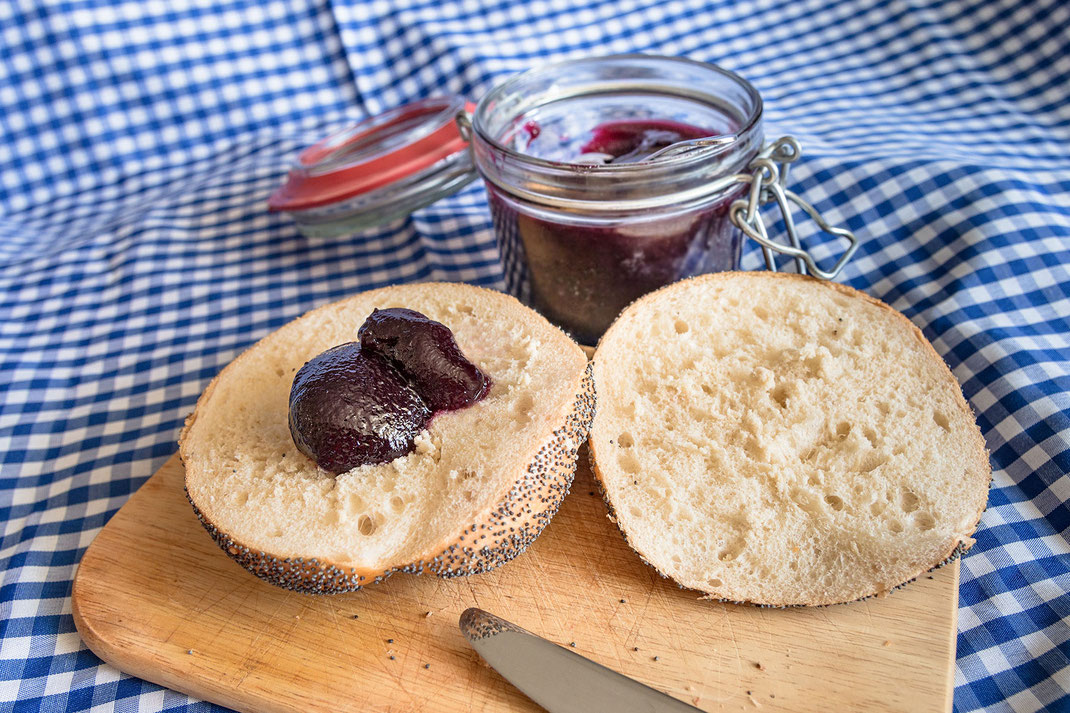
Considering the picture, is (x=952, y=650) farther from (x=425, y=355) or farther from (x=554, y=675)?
(x=425, y=355)

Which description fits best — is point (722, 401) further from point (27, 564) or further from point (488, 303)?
point (27, 564)

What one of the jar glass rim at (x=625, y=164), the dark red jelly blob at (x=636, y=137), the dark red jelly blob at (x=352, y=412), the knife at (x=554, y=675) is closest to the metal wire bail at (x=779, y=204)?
the jar glass rim at (x=625, y=164)

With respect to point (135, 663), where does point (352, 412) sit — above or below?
above

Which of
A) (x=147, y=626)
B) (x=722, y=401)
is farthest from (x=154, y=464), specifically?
(x=722, y=401)

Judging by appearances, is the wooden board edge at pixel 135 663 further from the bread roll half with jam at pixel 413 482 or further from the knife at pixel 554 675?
the knife at pixel 554 675

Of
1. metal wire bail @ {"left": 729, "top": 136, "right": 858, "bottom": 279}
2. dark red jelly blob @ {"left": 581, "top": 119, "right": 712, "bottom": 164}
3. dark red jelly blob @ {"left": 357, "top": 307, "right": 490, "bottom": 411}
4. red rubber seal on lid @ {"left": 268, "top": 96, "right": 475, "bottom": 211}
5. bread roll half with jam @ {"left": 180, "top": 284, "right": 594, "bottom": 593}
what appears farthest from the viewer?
red rubber seal on lid @ {"left": 268, "top": 96, "right": 475, "bottom": 211}

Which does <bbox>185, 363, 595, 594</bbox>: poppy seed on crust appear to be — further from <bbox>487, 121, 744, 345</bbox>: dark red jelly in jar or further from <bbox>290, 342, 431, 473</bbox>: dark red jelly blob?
<bbox>487, 121, 744, 345</bbox>: dark red jelly in jar

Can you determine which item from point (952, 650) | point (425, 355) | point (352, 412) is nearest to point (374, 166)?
point (425, 355)

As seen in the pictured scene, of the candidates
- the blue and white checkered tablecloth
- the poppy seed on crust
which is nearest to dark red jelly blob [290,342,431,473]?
the poppy seed on crust
